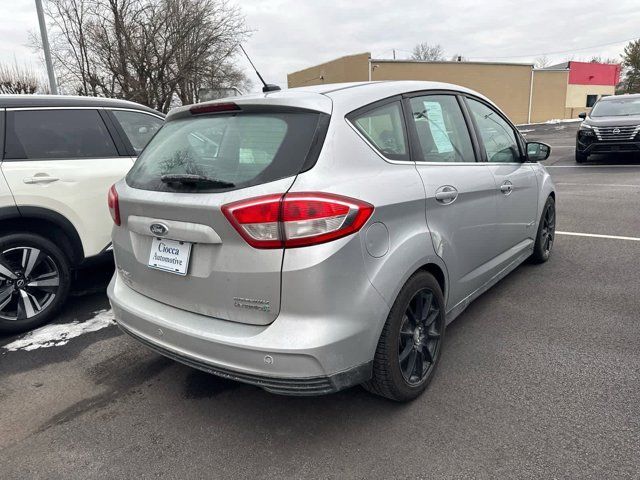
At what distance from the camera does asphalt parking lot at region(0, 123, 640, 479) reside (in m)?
2.25

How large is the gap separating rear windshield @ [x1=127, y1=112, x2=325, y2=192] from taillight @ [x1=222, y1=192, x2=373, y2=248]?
0.14 meters

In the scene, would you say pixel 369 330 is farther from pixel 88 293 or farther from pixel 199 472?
pixel 88 293

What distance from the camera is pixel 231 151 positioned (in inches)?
93.8

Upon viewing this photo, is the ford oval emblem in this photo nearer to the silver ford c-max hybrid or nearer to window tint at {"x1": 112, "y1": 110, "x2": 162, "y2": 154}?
the silver ford c-max hybrid

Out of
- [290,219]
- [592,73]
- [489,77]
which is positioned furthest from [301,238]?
[592,73]

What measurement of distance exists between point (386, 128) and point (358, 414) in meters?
1.55

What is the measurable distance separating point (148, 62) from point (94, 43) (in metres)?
2.26

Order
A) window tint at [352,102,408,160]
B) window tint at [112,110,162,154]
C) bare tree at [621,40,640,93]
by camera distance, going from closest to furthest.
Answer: window tint at [352,102,408,160]
window tint at [112,110,162,154]
bare tree at [621,40,640,93]

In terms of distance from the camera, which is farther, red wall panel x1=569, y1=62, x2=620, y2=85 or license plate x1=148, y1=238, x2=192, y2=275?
red wall panel x1=569, y1=62, x2=620, y2=85

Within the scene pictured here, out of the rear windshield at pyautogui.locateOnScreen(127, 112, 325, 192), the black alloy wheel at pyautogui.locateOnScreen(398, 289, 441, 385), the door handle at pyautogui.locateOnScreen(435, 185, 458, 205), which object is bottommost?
the black alloy wheel at pyautogui.locateOnScreen(398, 289, 441, 385)

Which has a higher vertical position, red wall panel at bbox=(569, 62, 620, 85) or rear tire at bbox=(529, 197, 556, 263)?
red wall panel at bbox=(569, 62, 620, 85)

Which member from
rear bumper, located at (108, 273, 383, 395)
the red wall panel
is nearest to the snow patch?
rear bumper, located at (108, 273, 383, 395)

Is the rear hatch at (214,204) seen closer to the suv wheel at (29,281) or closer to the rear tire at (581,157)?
the suv wheel at (29,281)

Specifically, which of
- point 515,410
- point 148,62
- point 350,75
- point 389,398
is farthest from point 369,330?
point 350,75
